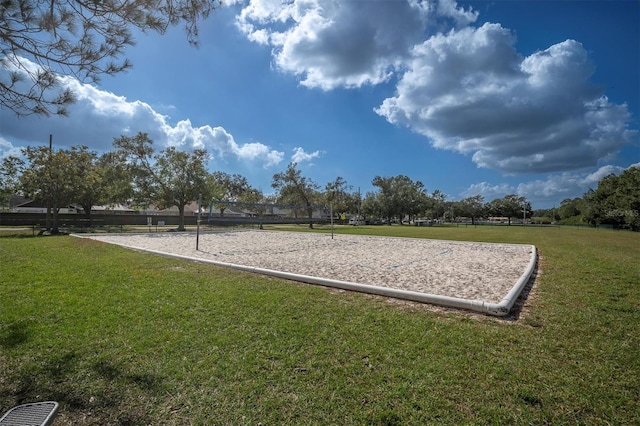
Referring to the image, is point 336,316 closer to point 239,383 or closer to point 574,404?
point 239,383

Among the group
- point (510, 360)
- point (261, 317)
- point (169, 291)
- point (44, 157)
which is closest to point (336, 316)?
point (261, 317)

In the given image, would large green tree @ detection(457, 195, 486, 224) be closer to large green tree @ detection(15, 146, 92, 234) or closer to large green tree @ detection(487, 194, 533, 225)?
large green tree @ detection(487, 194, 533, 225)

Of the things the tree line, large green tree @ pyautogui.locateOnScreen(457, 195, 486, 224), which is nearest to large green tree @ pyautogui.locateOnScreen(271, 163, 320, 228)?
the tree line

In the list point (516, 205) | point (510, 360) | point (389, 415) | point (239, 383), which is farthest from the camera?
point (516, 205)

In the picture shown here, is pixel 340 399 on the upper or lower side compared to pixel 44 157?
lower

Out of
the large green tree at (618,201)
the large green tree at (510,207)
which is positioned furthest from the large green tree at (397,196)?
the large green tree at (510,207)

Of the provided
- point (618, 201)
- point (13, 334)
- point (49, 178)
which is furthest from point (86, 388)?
point (618, 201)

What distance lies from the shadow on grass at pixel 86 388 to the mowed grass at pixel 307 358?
1cm

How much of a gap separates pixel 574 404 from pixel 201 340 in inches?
133

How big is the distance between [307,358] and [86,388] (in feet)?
6.08

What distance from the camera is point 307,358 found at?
116 inches

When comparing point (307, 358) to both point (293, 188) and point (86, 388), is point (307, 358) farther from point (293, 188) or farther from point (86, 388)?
point (293, 188)

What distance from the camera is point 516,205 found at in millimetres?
95875

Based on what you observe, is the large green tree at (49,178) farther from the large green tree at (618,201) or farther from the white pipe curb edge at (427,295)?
the large green tree at (618,201)
